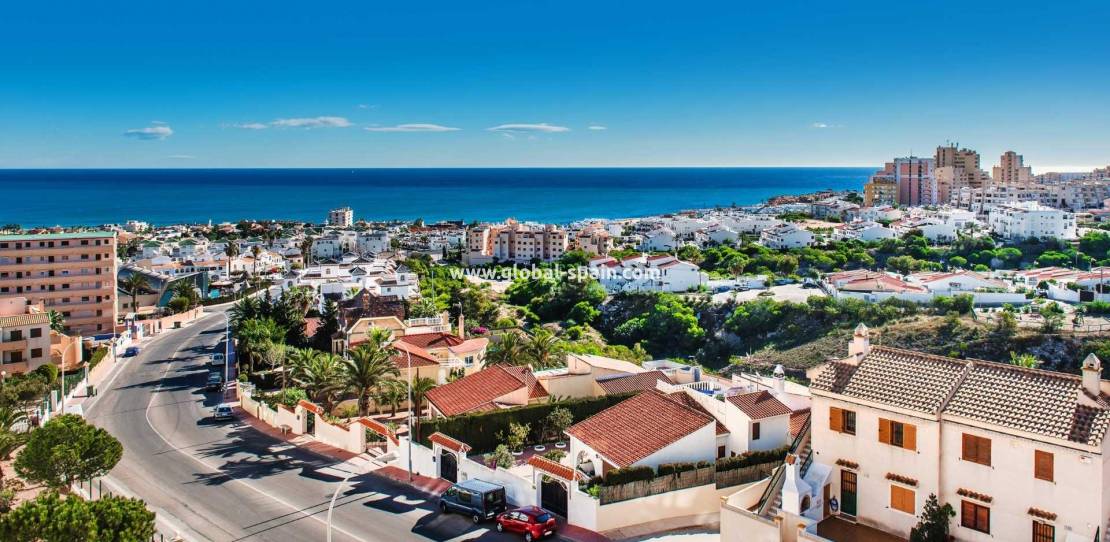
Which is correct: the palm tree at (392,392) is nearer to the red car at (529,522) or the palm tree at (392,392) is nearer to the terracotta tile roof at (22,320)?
the red car at (529,522)

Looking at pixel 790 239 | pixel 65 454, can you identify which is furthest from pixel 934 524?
pixel 790 239

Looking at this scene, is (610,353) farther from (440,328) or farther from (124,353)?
(124,353)

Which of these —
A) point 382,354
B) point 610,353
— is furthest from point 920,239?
point 382,354

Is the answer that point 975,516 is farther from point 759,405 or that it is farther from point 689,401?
point 689,401

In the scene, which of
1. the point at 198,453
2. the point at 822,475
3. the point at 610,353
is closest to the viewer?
the point at 822,475

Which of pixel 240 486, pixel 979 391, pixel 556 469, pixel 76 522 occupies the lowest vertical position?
pixel 240 486

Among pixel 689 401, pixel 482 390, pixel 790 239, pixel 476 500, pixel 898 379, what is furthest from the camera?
pixel 790 239

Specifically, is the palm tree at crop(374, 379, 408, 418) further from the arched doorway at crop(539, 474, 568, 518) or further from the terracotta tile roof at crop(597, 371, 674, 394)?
the arched doorway at crop(539, 474, 568, 518)
